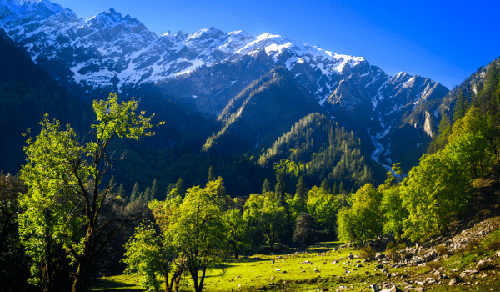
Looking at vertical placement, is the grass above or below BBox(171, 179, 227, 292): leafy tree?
below

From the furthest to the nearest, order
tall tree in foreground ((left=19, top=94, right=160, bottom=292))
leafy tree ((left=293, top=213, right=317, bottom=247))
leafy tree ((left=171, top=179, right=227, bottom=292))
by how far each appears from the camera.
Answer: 1. leafy tree ((left=293, top=213, right=317, bottom=247))
2. leafy tree ((left=171, top=179, right=227, bottom=292))
3. tall tree in foreground ((left=19, top=94, right=160, bottom=292))

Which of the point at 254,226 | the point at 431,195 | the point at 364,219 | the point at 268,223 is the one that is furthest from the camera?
the point at 268,223

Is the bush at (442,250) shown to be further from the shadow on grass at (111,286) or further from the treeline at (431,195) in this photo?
the shadow on grass at (111,286)

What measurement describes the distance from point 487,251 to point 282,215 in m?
75.0

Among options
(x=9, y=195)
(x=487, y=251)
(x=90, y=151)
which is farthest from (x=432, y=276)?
(x=9, y=195)

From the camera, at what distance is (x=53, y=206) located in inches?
618

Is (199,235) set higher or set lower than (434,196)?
lower

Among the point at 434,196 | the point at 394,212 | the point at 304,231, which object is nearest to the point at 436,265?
the point at 434,196

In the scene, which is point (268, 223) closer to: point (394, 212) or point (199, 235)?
point (394, 212)

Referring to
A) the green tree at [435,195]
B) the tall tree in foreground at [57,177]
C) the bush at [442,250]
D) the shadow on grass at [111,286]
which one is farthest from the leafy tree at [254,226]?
the tall tree in foreground at [57,177]

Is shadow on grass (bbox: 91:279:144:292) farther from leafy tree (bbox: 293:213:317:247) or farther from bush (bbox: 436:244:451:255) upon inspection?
leafy tree (bbox: 293:213:317:247)

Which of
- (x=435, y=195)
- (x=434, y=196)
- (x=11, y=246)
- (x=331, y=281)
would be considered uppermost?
(x=435, y=195)

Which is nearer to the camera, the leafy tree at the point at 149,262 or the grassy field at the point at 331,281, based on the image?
the grassy field at the point at 331,281

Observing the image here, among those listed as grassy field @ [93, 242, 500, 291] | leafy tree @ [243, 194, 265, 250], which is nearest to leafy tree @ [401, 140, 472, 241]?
grassy field @ [93, 242, 500, 291]
